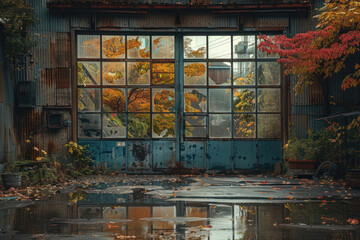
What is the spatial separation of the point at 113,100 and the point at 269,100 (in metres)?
5.05

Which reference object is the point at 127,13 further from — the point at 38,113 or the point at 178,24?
the point at 38,113

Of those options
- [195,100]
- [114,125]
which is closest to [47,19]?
[114,125]

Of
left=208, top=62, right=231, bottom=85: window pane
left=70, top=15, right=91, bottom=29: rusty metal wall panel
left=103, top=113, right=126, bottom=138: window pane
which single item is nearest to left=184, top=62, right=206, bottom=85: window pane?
left=208, top=62, right=231, bottom=85: window pane

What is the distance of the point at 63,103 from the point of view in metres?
Answer: 15.5

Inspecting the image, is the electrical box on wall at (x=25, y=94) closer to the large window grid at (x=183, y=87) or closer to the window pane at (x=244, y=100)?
the large window grid at (x=183, y=87)

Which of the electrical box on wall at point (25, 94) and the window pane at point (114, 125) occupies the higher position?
the electrical box on wall at point (25, 94)

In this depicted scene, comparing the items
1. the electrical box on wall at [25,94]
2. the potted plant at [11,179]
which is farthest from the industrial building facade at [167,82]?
the potted plant at [11,179]

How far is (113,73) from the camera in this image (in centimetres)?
1594

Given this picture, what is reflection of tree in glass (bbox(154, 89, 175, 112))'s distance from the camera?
52.4 ft

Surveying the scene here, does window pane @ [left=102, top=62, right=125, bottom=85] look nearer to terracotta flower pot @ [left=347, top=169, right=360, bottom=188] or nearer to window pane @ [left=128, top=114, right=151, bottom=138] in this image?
window pane @ [left=128, top=114, right=151, bottom=138]

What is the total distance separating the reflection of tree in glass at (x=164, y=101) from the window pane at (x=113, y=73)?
1226 mm

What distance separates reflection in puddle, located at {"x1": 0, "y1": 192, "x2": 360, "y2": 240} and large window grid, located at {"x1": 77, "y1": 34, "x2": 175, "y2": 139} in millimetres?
6365

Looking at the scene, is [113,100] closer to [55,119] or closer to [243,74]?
[55,119]

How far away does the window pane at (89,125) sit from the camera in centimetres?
1584
